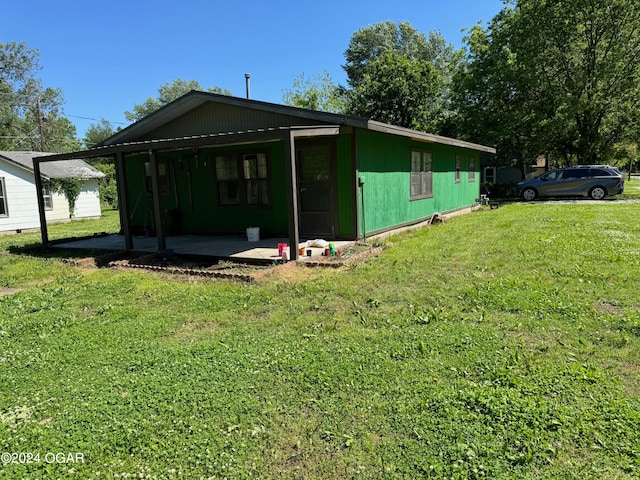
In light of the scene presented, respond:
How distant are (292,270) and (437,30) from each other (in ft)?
127

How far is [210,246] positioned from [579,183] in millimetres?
16316

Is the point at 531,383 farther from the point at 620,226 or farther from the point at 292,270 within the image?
the point at 620,226

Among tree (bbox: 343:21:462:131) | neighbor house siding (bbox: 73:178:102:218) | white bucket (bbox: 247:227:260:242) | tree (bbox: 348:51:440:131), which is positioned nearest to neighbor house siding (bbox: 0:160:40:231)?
neighbor house siding (bbox: 73:178:102:218)

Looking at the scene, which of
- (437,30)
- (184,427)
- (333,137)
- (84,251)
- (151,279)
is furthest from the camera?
(437,30)

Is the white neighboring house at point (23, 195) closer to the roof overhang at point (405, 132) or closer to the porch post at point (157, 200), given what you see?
the porch post at point (157, 200)

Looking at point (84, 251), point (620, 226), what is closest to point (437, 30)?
point (620, 226)

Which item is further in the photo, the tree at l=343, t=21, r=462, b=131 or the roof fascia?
the tree at l=343, t=21, r=462, b=131

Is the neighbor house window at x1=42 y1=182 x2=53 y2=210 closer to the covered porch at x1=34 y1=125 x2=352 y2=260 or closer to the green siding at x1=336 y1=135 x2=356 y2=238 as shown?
the covered porch at x1=34 y1=125 x2=352 y2=260

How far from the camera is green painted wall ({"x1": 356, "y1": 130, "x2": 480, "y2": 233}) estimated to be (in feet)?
27.6

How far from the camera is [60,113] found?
4012 cm

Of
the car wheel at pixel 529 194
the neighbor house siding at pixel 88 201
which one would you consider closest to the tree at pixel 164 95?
the neighbor house siding at pixel 88 201

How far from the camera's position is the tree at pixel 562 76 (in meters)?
19.2

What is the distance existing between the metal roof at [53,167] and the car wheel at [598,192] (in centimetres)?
2163

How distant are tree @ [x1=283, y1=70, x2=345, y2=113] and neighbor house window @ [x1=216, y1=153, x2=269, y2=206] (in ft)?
83.5
